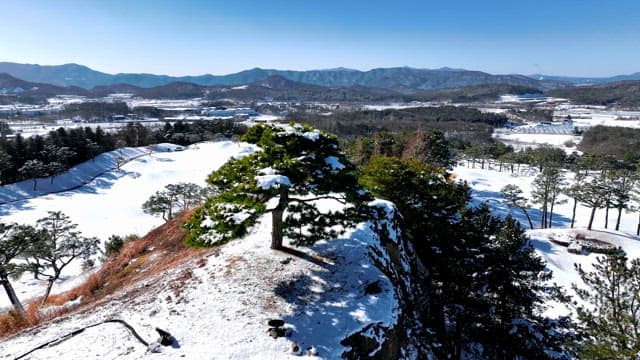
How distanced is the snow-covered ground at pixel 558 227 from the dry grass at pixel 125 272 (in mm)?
21853

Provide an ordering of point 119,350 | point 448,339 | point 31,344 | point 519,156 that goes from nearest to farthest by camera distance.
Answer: point 119,350 < point 31,344 < point 448,339 < point 519,156

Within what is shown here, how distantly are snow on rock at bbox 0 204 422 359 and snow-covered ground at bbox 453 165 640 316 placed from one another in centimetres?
1701

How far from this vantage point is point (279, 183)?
939 centimetres

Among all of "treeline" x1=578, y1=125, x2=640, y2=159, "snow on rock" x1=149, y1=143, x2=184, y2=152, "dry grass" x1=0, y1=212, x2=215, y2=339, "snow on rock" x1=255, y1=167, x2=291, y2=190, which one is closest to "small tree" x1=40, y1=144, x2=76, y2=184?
"snow on rock" x1=149, y1=143, x2=184, y2=152

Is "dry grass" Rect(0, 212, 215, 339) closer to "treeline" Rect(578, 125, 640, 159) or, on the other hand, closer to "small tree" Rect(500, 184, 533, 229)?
"small tree" Rect(500, 184, 533, 229)

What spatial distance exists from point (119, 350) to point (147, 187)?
177 ft

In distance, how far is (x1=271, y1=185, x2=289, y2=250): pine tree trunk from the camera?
36.6 feet

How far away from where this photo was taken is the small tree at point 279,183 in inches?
379

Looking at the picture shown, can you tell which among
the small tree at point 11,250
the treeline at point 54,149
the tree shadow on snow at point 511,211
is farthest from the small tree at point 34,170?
the tree shadow on snow at point 511,211

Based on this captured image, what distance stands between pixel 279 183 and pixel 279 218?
2.85 m

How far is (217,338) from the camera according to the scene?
830 centimetres

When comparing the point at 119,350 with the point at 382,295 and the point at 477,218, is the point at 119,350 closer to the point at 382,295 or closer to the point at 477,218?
the point at 382,295

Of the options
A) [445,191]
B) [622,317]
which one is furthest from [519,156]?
[622,317]

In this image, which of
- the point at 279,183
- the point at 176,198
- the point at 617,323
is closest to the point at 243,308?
the point at 279,183
